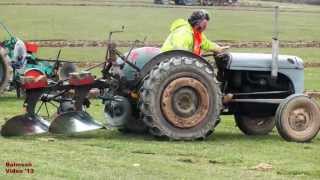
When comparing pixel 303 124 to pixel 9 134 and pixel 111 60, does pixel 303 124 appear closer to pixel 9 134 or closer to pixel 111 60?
pixel 111 60

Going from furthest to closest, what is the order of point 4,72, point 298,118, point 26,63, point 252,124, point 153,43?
point 153,43 → point 26,63 → point 4,72 → point 252,124 → point 298,118

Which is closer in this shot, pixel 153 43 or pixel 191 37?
pixel 191 37

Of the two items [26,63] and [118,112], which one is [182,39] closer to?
[118,112]

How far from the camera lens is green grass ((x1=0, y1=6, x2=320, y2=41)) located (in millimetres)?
37906

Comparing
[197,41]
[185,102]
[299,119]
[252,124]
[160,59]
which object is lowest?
[252,124]

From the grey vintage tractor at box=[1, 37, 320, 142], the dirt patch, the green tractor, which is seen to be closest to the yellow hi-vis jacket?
the grey vintage tractor at box=[1, 37, 320, 142]

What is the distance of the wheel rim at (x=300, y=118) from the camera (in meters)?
11.3

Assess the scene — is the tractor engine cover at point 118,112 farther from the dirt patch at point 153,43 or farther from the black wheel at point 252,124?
the dirt patch at point 153,43

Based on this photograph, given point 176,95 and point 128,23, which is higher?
point 128,23

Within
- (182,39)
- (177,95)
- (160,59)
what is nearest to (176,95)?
(177,95)

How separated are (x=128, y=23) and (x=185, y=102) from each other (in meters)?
33.0

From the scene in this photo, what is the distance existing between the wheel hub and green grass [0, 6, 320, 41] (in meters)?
23.7

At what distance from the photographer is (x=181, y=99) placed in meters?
11.0

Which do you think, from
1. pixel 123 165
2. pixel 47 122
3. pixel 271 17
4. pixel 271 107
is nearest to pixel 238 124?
pixel 271 107
